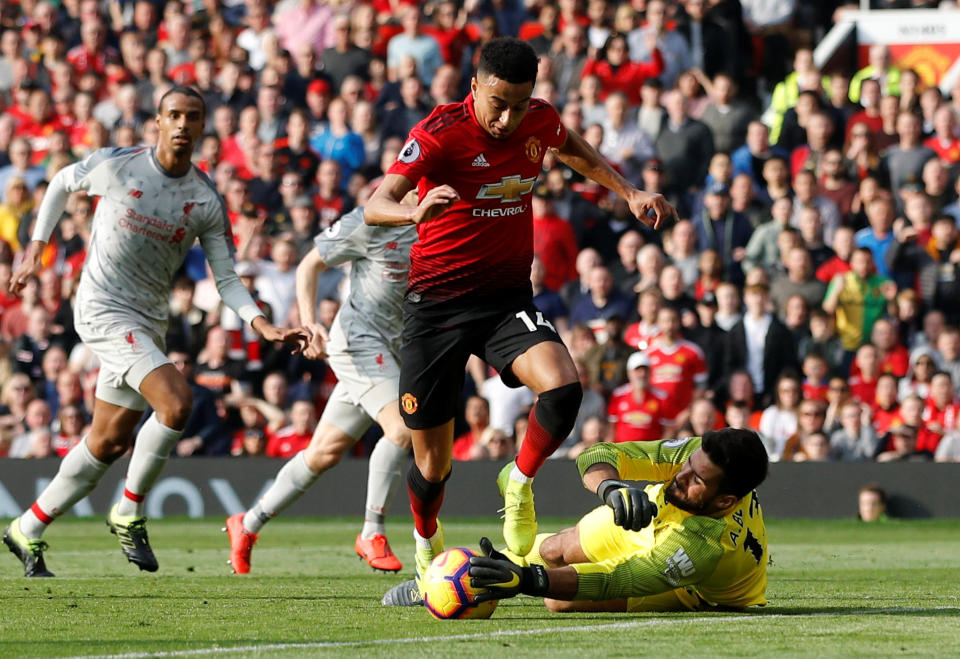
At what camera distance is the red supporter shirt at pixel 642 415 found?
49.5 feet

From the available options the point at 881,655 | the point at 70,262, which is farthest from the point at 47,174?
the point at 881,655

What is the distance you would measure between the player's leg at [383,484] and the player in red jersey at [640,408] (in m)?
4.71

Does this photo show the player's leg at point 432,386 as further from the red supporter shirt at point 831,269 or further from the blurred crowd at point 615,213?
the red supporter shirt at point 831,269

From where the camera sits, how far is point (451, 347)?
26.5 ft

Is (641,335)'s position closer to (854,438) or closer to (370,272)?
(854,438)

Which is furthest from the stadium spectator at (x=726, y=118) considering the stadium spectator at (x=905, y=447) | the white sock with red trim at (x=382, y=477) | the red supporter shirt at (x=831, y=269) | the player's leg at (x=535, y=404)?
the player's leg at (x=535, y=404)

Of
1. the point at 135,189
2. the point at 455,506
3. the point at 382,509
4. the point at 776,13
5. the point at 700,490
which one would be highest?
the point at 776,13

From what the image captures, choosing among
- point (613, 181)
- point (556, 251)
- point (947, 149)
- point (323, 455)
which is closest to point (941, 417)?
point (947, 149)

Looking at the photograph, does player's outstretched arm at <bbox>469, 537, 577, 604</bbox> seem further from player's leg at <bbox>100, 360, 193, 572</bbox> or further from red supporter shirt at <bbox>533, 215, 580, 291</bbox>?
red supporter shirt at <bbox>533, 215, 580, 291</bbox>

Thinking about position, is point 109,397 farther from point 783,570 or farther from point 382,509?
point 783,570

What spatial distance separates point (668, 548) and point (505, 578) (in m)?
0.79

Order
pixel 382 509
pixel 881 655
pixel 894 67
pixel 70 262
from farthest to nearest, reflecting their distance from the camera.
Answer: pixel 894 67 < pixel 70 262 < pixel 382 509 < pixel 881 655

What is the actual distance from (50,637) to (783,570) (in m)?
5.48

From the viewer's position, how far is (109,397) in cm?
A: 1001
